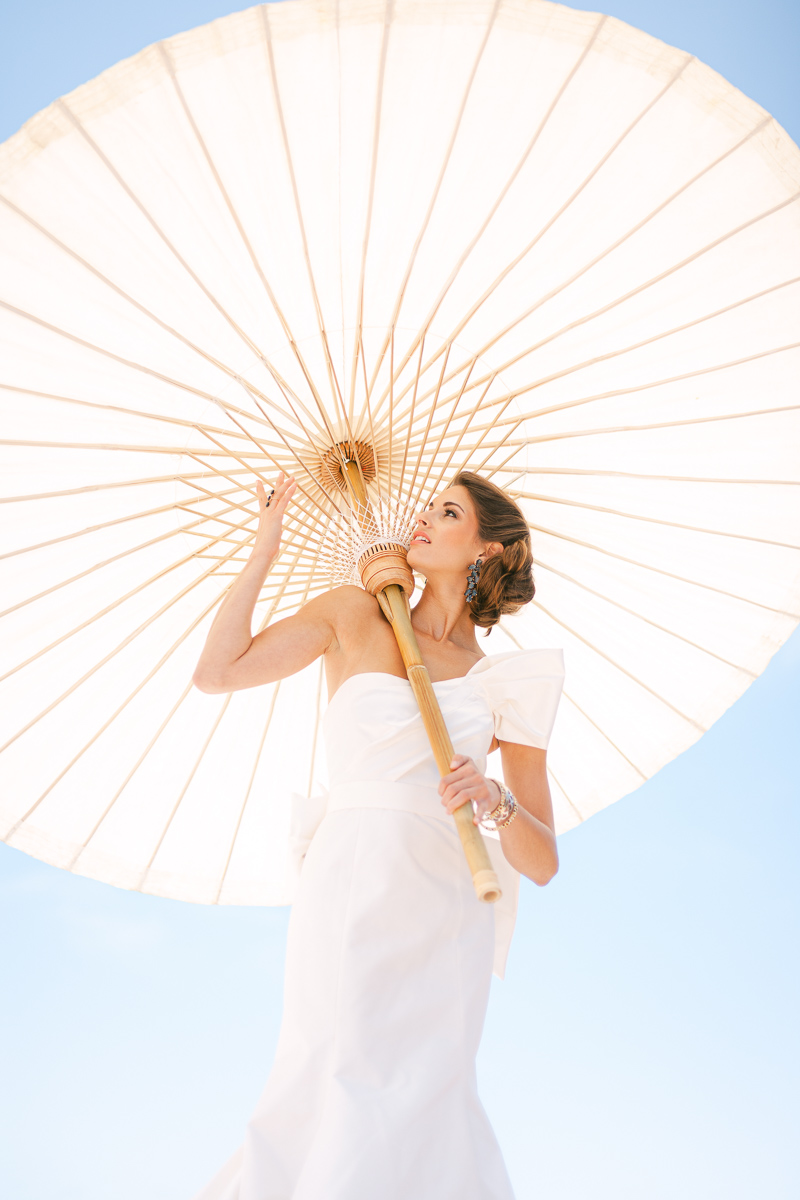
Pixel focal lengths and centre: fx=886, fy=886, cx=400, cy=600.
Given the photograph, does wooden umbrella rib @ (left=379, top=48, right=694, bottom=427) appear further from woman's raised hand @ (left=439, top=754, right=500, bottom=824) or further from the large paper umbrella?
woman's raised hand @ (left=439, top=754, right=500, bottom=824)

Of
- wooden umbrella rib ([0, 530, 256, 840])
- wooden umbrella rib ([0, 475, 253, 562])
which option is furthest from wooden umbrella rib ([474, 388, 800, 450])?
wooden umbrella rib ([0, 530, 256, 840])

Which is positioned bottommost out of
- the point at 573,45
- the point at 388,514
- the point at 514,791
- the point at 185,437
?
the point at 514,791

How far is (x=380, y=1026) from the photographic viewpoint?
2.19 metres

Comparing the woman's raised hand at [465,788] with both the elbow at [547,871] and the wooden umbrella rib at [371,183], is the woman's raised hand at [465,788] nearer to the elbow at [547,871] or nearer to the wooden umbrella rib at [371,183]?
the elbow at [547,871]

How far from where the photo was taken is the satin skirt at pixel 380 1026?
2031mm

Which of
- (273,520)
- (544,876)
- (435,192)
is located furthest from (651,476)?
(544,876)

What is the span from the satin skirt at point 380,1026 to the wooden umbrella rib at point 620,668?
1.60 meters

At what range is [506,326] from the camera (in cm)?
335

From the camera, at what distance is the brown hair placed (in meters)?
3.36

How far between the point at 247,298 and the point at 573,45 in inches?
52.1

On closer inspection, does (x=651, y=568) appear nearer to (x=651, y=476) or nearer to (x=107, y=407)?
(x=651, y=476)

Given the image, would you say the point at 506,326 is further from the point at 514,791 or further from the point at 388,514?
the point at 514,791

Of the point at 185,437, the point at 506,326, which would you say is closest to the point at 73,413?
the point at 185,437

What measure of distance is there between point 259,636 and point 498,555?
103 cm
